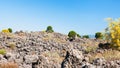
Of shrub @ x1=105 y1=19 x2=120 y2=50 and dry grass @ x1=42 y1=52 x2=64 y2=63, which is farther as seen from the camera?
shrub @ x1=105 y1=19 x2=120 y2=50

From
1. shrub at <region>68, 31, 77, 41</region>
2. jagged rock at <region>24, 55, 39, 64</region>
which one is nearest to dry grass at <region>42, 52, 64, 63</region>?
jagged rock at <region>24, 55, 39, 64</region>

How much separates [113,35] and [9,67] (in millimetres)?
19893

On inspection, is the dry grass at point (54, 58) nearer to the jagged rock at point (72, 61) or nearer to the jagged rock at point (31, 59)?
the jagged rock at point (31, 59)

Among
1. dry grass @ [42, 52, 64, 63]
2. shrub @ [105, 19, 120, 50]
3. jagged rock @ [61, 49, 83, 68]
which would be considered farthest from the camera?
shrub @ [105, 19, 120, 50]

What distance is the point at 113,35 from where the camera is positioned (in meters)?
37.5

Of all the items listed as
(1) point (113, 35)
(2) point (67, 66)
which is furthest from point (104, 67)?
(1) point (113, 35)

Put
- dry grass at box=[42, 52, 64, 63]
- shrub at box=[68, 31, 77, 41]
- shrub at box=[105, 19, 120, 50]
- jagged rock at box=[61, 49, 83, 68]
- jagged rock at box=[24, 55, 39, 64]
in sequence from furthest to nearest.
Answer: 1. shrub at box=[68, 31, 77, 41]
2. shrub at box=[105, 19, 120, 50]
3. dry grass at box=[42, 52, 64, 63]
4. jagged rock at box=[24, 55, 39, 64]
5. jagged rock at box=[61, 49, 83, 68]

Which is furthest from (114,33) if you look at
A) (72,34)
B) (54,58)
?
(72,34)

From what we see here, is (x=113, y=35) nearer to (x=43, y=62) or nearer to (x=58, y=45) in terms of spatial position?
(x=58, y=45)

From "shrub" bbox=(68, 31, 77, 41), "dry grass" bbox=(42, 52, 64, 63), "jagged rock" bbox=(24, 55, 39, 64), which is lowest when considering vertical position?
"dry grass" bbox=(42, 52, 64, 63)

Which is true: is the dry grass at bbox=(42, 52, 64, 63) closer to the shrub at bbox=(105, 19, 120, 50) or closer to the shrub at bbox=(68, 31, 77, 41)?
the shrub at bbox=(105, 19, 120, 50)

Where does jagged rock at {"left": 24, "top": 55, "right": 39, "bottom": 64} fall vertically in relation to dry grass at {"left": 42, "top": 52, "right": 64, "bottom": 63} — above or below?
above

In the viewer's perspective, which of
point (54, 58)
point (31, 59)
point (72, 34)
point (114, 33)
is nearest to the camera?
point (31, 59)

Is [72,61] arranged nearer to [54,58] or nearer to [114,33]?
[54,58]
